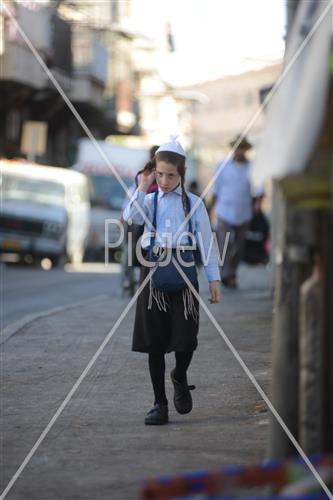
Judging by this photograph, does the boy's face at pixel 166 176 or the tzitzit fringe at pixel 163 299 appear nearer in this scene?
the boy's face at pixel 166 176

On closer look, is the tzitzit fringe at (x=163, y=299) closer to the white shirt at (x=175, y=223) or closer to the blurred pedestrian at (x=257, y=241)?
the white shirt at (x=175, y=223)

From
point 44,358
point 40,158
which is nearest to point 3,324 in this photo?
point 44,358

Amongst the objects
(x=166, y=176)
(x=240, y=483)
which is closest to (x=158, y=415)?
(x=166, y=176)

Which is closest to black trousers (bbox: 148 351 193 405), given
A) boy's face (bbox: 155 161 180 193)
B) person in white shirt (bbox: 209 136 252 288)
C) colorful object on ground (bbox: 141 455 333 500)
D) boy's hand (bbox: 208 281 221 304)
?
boy's hand (bbox: 208 281 221 304)

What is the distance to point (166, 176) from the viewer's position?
8.18 meters

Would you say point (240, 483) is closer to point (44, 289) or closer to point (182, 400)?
point (182, 400)

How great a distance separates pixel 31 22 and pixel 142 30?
34.8 m

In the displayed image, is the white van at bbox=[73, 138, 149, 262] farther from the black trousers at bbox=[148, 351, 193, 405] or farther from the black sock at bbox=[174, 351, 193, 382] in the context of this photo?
the black trousers at bbox=[148, 351, 193, 405]

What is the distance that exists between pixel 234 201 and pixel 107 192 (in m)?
24.5

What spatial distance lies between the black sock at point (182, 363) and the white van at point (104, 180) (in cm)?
3099

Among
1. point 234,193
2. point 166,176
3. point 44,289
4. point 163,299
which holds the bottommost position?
point 44,289

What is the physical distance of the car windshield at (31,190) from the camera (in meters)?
33.8

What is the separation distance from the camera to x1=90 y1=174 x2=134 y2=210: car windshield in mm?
42406

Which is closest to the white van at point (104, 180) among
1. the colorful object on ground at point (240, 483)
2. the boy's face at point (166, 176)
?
the boy's face at point (166, 176)
